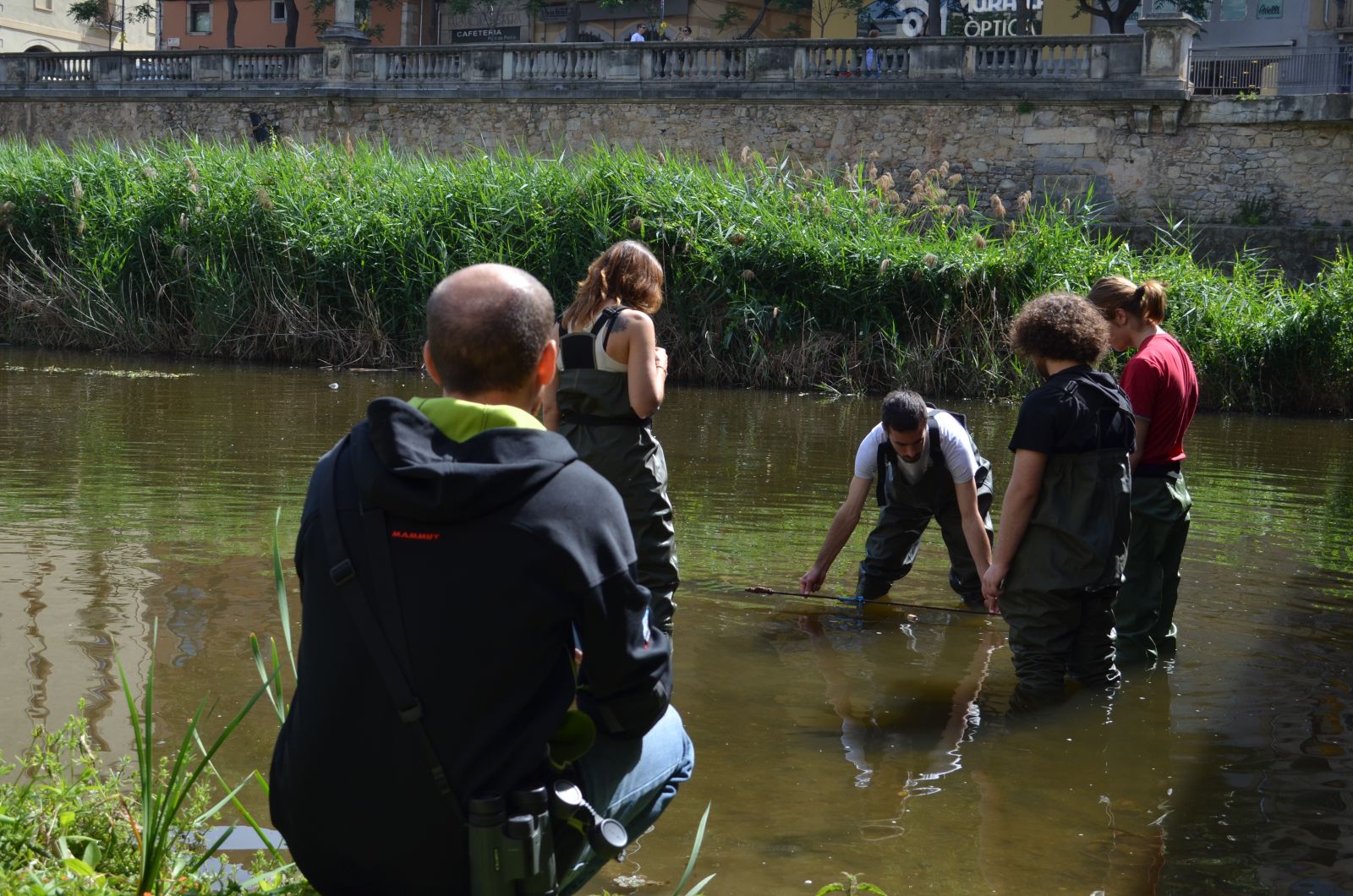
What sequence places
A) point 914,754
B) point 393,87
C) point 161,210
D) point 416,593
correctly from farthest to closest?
point 393,87, point 161,210, point 914,754, point 416,593

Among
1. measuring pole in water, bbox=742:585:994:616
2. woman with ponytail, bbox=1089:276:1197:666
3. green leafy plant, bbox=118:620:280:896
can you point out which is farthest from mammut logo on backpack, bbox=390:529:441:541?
measuring pole in water, bbox=742:585:994:616

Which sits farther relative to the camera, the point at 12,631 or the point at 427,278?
the point at 427,278

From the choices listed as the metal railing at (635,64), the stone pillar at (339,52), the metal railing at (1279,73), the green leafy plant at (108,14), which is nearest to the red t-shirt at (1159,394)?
the metal railing at (635,64)

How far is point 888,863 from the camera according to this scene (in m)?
3.79

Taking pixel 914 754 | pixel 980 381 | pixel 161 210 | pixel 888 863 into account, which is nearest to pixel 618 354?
pixel 914 754

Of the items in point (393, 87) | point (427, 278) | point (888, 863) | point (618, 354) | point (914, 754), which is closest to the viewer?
point (888, 863)

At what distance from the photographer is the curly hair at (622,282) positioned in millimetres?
5121

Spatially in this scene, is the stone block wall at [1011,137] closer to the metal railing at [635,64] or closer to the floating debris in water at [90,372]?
the metal railing at [635,64]

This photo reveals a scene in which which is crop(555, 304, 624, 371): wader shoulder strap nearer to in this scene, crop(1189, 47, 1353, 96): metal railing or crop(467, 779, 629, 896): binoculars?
crop(467, 779, 629, 896): binoculars

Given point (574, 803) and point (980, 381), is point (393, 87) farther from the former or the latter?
point (574, 803)

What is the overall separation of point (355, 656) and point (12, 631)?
3603 millimetres

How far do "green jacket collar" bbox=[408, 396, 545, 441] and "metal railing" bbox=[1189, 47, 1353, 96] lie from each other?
29.6 metres

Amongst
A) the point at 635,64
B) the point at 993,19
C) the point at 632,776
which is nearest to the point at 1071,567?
the point at 632,776

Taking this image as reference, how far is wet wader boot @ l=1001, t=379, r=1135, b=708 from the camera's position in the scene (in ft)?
15.8
